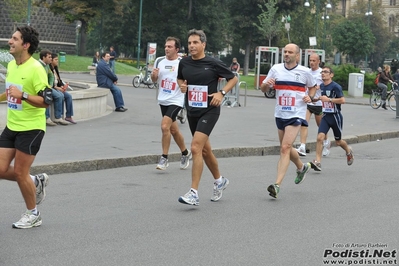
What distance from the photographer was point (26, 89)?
781 centimetres

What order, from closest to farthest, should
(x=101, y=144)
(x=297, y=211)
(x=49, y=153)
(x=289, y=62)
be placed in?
(x=297, y=211) → (x=289, y=62) → (x=49, y=153) → (x=101, y=144)

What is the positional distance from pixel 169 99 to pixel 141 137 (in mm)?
3855

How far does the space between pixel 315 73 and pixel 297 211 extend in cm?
661

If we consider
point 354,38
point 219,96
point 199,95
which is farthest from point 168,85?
point 354,38

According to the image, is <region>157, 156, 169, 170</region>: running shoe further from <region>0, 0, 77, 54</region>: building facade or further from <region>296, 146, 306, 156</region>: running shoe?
<region>0, 0, 77, 54</region>: building facade

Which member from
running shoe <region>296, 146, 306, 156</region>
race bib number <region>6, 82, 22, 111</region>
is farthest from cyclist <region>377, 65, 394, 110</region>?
race bib number <region>6, 82, 22, 111</region>

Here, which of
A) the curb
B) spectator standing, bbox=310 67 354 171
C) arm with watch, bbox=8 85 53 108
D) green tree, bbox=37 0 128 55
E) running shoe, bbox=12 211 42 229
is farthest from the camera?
green tree, bbox=37 0 128 55

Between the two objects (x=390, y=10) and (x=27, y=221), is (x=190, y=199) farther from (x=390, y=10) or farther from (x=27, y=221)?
(x=390, y=10)

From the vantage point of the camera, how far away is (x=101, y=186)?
36.5ft

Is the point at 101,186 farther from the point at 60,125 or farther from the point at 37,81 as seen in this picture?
the point at 60,125

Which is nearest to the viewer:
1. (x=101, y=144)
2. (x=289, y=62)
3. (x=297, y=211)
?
(x=297, y=211)

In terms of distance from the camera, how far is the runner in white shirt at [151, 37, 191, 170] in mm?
13039

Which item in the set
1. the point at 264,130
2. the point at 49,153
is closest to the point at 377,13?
the point at 264,130

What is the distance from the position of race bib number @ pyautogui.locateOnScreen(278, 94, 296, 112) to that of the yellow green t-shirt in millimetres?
3964
